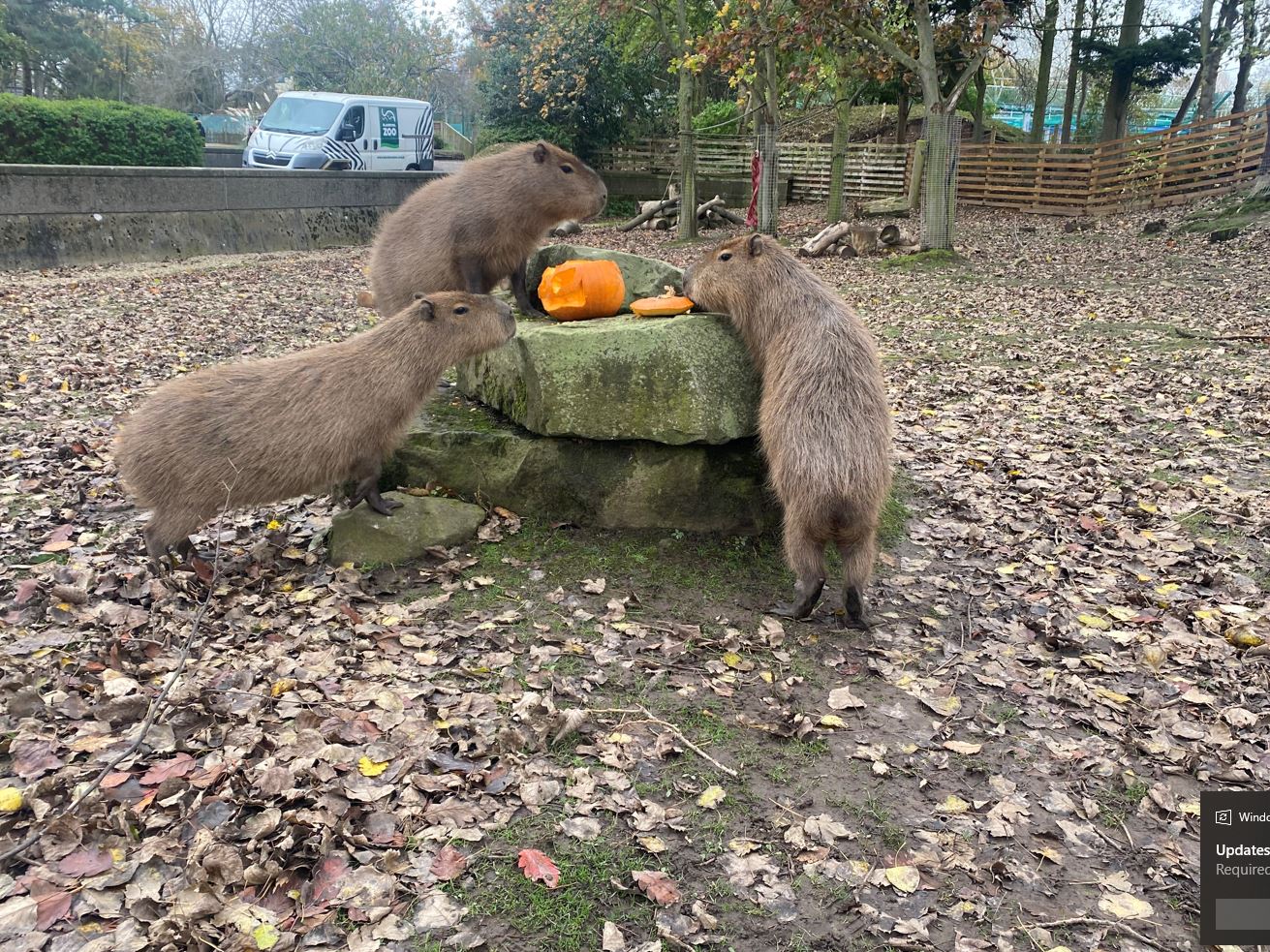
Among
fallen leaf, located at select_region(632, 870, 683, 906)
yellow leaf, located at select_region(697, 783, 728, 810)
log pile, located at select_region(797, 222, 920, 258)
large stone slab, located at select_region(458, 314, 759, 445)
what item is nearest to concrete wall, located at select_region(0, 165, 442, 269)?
log pile, located at select_region(797, 222, 920, 258)

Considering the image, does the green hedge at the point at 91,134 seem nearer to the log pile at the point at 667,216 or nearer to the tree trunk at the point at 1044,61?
the log pile at the point at 667,216

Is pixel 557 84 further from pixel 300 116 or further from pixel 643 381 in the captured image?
pixel 643 381

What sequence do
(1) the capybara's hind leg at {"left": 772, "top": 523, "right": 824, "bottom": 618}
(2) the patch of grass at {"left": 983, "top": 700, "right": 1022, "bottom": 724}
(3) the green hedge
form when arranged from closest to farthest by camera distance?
(2) the patch of grass at {"left": 983, "top": 700, "right": 1022, "bottom": 724} → (1) the capybara's hind leg at {"left": 772, "top": 523, "right": 824, "bottom": 618} → (3) the green hedge

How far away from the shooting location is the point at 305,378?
14.0ft

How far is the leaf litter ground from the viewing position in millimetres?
2443

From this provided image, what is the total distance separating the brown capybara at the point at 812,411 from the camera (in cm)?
375

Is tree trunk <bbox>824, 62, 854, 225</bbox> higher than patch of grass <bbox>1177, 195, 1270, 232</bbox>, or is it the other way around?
tree trunk <bbox>824, 62, 854, 225</bbox>

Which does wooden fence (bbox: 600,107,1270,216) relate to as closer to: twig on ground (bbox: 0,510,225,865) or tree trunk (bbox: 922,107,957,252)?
tree trunk (bbox: 922,107,957,252)

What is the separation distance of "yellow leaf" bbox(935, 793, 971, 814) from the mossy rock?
97.8 inches

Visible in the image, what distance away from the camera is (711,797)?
9.49 ft

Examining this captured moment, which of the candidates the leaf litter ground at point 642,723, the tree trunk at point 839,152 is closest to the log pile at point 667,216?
the tree trunk at point 839,152

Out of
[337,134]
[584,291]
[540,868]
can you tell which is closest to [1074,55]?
[337,134]

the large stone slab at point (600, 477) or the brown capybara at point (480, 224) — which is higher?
the brown capybara at point (480, 224)

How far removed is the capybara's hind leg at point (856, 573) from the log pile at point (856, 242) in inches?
440
